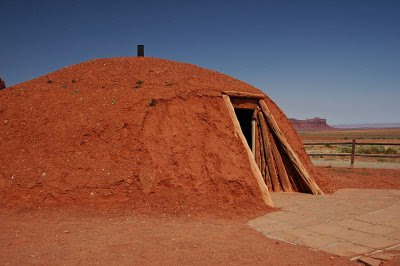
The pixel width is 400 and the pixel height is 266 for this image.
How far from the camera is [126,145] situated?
7.11 m

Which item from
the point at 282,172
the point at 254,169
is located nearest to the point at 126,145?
the point at 254,169

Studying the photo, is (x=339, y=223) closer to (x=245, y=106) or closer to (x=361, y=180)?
(x=245, y=106)

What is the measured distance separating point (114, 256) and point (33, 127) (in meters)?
4.57

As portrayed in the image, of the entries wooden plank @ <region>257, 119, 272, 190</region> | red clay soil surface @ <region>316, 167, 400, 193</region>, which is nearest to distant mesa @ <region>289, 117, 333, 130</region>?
red clay soil surface @ <region>316, 167, 400, 193</region>

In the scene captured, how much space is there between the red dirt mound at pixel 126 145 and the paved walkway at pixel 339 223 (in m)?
0.82

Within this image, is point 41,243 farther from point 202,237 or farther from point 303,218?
point 303,218

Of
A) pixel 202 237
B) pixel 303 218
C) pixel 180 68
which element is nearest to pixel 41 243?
pixel 202 237

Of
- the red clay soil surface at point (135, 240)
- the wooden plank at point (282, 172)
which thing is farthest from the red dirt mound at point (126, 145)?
the wooden plank at point (282, 172)

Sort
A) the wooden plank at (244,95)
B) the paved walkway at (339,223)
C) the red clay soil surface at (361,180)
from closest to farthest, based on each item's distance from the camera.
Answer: the paved walkway at (339,223)
the wooden plank at (244,95)
the red clay soil surface at (361,180)

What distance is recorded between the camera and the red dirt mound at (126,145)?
6547 millimetres

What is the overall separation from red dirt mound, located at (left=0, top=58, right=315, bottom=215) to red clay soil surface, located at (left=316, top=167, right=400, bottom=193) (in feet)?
10.7

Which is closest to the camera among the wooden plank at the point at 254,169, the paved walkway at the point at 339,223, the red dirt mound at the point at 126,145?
the paved walkway at the point at 339,223

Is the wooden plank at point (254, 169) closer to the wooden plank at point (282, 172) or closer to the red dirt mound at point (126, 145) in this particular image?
the red dirt mound at point (126, 145)

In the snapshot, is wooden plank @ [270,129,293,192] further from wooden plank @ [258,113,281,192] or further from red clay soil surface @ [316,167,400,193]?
red clay soil surface @ [316,167,400,193]
